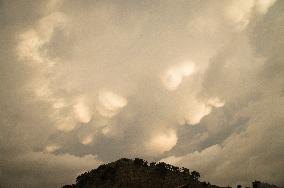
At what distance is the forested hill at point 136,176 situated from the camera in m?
68.3

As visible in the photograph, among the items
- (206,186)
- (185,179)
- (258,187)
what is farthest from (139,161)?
(258,187)

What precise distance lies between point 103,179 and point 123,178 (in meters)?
6.66

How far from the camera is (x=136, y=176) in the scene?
230ft

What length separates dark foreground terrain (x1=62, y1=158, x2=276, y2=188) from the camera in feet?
224

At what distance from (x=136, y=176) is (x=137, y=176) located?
0.29 meters

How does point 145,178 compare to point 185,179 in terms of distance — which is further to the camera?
point 185,179

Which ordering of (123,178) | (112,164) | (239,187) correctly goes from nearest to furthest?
(239,187), (123,178), (112,164)

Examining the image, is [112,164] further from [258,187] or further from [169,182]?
[258,187]

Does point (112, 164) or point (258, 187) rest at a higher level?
point (112, 164)

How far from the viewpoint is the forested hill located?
68.3 m

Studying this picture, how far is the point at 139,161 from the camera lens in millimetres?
76688

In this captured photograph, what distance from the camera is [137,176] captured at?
70.2m

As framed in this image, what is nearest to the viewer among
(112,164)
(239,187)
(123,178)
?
(239,187)

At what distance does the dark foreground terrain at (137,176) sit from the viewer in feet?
224
